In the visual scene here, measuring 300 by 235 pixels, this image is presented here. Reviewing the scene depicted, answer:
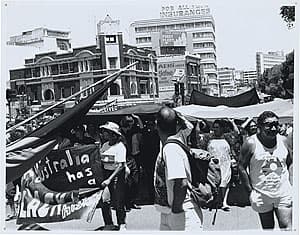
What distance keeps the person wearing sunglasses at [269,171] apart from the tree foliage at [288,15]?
0.67m

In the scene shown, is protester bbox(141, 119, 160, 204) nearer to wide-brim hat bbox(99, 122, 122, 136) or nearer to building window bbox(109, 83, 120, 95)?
wide-brim hat bbox(99, 122, 122, 136)

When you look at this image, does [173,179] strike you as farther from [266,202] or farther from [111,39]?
[111,39]

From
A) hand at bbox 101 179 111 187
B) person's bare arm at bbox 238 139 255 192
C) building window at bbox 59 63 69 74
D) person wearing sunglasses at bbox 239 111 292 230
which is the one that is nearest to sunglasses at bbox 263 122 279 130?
person wearing sunglasses at bbox 239 111 292 230

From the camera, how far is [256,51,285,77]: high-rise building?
4.00 meters

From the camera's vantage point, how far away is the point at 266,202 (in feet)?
13.5

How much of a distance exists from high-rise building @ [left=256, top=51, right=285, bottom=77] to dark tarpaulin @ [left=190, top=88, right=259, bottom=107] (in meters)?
0.17

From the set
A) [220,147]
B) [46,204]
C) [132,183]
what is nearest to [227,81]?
[220,147]

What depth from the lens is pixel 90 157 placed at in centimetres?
427

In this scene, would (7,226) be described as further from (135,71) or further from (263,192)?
(263,192)

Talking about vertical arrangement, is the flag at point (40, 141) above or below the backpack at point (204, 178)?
above

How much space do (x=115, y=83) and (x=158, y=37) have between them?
0.48m

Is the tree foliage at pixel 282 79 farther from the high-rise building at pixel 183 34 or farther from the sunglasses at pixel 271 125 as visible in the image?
the high-rise building at pixel 183 34

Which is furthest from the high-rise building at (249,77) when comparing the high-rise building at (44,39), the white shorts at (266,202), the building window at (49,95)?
the building window at (49,95)

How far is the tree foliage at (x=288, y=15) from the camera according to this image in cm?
398
